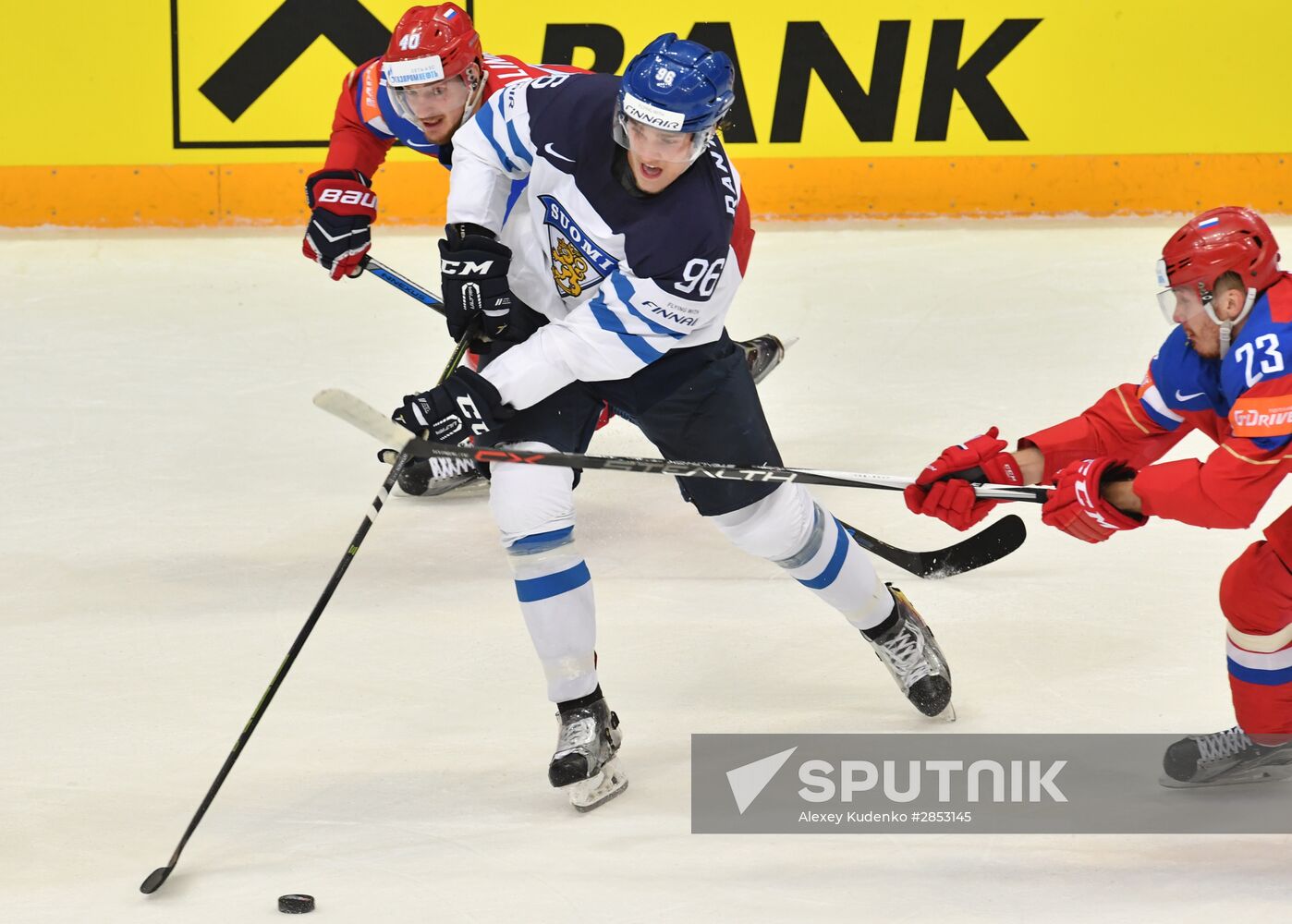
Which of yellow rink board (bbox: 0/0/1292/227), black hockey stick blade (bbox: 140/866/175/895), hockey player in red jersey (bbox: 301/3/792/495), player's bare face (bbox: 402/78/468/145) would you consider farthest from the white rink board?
player's bare face (bbox: 402/78/468/145)

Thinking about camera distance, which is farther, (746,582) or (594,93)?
(746,582)

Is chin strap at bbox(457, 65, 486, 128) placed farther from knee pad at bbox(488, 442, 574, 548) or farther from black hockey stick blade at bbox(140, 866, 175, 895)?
black hockey stick blade at bbox(140, 866, 175, 895)

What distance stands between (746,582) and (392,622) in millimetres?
729

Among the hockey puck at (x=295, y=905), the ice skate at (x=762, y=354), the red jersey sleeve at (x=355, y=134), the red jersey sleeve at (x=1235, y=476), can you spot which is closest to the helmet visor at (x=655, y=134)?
the red jersey sleeve at (x=1235, y=476)

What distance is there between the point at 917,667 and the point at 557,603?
2.14ft

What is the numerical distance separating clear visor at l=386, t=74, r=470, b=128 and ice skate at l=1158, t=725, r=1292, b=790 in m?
1.97

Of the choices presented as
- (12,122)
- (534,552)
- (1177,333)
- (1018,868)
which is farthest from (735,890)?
(12,122)

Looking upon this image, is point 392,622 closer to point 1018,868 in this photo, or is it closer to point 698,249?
point 698,249

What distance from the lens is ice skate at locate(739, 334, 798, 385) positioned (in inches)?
166

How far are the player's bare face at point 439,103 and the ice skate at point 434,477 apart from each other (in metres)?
0.76

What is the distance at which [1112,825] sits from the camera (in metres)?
2.41

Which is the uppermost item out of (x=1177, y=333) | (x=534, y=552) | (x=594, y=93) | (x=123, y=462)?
(x=594, y=93)

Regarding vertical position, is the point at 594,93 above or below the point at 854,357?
above

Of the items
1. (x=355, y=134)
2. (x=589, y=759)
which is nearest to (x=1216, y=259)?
(x=589, y=759)
